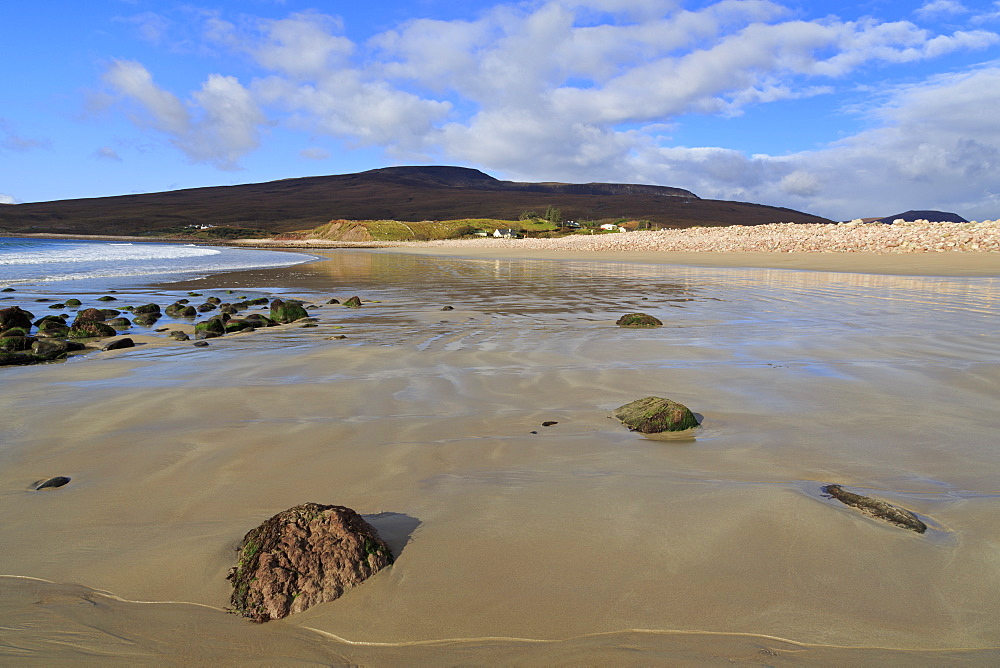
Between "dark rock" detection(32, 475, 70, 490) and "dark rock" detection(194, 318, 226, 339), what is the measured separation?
15.3 ft

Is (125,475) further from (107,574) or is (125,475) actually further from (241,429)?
(107,574)

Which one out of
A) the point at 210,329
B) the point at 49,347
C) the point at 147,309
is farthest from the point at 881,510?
the point at 147,309

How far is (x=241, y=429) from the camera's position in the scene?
11.4 ft

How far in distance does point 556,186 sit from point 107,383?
166529 mm

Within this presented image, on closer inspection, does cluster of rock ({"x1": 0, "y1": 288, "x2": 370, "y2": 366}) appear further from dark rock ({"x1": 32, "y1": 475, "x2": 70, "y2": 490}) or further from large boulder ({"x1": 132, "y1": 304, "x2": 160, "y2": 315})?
dark rock ({"x1": 32, "y1": 475, "x2": 70, "y2": 490})

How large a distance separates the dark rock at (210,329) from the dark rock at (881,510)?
701 centimetres

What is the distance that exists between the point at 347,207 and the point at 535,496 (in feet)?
439

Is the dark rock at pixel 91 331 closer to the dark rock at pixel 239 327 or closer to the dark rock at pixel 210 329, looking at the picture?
the dark rock at pixel 210 329

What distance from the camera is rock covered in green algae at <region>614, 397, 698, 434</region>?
336 centimetres

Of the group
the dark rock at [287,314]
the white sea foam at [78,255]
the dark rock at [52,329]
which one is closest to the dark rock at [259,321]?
the dark rock at [287,314]

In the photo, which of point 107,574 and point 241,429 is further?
point 241,429

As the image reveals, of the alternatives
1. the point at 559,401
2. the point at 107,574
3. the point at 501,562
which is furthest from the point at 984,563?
the point at 107,574

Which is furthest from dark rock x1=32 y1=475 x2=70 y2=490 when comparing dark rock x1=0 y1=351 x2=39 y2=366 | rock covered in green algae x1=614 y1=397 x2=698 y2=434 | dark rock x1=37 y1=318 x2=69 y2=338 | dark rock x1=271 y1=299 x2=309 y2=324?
dark rock x1=271 y1=299 x2=309 y2=324

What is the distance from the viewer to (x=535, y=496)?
2529mm
